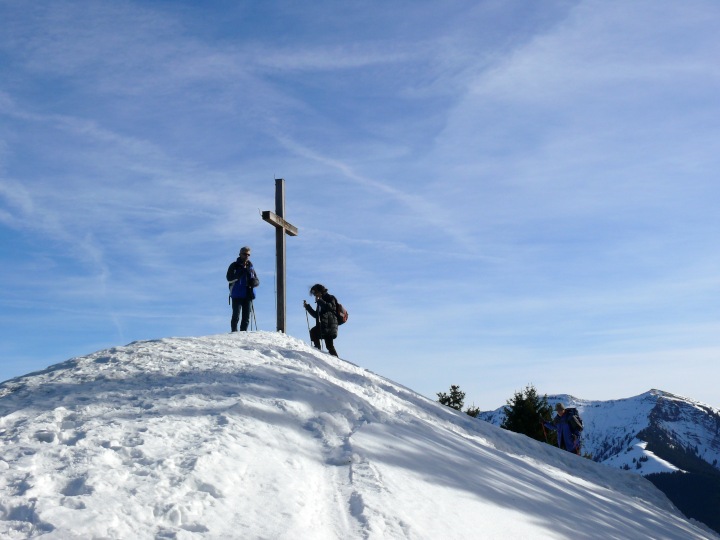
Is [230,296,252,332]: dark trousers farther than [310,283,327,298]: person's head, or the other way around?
[310,283,327,298]: person's head

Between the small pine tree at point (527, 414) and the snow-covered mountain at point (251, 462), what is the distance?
48.3 ft

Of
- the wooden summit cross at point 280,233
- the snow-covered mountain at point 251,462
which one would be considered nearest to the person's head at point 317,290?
the wooden summit cross at point 280,233

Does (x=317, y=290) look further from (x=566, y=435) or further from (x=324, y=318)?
(x=566, y=435)

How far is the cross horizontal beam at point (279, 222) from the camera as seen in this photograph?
51.1 ft

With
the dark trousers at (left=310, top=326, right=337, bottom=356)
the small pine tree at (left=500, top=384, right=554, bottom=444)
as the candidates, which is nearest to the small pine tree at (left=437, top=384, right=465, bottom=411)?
the small pine tree at (left=500, top=384, right=554, bottom=444)

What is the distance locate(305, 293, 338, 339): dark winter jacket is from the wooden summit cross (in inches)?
30.8

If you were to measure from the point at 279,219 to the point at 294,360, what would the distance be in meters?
4.89

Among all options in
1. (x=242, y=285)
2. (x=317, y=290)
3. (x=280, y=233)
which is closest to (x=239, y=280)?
(x=242, y=285)

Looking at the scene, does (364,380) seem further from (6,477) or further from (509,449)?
(6,477)

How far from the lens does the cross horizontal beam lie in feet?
51.1

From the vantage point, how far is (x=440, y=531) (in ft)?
23.0

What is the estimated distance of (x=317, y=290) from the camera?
15.9 m

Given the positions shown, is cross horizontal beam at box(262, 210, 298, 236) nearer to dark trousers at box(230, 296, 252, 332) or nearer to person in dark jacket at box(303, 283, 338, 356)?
person in dark jacket at box(303, 283, 338, 356)

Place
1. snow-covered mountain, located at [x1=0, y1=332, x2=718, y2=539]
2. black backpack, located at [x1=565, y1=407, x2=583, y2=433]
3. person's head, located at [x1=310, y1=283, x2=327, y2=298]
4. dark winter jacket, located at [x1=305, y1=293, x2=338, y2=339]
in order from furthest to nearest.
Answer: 1. black backpack, located at [x1=565, y1=407, x2=583, y2=433]
2. person's head, located at [x1=310, y1=283, x2=327, y2=298]
3. dark winter jacket, located at [x1=305, y1=293, x2=338, y2=339]
4. snow-covered mountain, located at [x1=0, y1=332, x2=718, y2=539]
